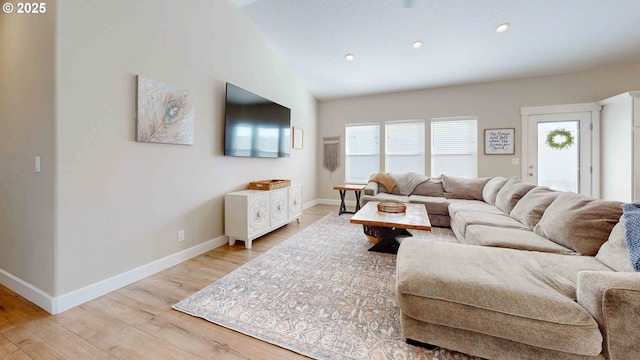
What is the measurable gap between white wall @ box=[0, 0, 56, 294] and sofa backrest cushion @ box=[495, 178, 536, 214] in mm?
4309

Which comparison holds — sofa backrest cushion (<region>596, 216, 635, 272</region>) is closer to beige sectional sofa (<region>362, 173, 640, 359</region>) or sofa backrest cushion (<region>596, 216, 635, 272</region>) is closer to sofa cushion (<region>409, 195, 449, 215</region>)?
beige sectional sofa (<region>362, 173, 640, 359</region>)

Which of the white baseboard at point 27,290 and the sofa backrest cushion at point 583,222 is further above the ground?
the sofa backrest cushion at point 583,222

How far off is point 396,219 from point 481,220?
92cm

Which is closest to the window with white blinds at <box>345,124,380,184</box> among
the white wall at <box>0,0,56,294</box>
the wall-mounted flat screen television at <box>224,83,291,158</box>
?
the wall-mounted flat screen television at <box>224,83,291,158</box>

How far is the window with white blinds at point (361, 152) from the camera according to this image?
5.59 meters

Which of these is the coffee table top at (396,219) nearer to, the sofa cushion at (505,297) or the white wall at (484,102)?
the sofa cushion at (505,297)

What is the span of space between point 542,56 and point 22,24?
19.9ft

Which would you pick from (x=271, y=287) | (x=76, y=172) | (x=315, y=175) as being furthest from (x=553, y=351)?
(x=315, y=175)

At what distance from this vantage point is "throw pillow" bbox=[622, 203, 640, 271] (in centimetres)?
122

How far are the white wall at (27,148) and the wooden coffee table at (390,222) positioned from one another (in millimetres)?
2486

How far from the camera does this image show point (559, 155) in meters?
4.20

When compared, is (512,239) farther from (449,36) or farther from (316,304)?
(449,36)

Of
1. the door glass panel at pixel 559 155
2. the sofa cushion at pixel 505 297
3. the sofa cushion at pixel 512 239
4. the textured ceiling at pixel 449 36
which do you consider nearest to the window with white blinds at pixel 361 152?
the textured ceiling at pixel 449 36

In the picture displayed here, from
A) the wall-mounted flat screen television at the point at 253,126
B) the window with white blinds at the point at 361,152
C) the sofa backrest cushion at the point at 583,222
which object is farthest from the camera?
the window with white blinds at the point at 361,152
